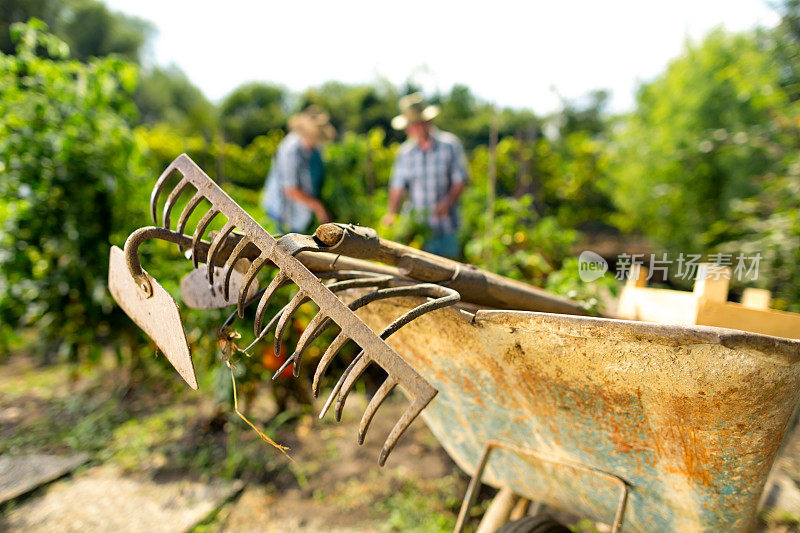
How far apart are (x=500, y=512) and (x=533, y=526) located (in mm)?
205

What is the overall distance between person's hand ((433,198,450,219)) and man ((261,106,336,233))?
3.24ft

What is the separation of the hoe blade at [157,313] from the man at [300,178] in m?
2.68

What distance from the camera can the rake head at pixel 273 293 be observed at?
791 millimetres

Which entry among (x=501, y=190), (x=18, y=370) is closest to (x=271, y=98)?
(x=501, y=190)

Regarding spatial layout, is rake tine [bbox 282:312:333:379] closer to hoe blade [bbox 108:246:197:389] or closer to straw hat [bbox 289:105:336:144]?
hoe blade [bbox 108:246:197:389]

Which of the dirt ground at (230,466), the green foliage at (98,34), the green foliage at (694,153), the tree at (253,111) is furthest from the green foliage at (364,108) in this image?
the dirt ground at (230,466)

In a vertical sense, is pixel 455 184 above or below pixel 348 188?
above

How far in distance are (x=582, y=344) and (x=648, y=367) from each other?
12 centimetres

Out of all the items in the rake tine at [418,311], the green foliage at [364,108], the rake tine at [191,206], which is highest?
the green foliage at [364,108]

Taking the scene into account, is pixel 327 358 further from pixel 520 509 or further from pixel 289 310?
pixel 520 509

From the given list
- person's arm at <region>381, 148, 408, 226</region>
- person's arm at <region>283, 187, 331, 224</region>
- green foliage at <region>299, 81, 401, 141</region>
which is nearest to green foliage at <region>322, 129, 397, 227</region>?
person's arm at <region>283, 187, 331, 224</region>

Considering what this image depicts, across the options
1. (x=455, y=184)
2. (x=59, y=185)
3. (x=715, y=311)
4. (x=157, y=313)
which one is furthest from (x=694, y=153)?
(x=157, y=313)

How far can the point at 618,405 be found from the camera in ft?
3.48

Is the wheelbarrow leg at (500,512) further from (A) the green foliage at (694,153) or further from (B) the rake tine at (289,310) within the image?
(A) the green foliage at (694,153)
